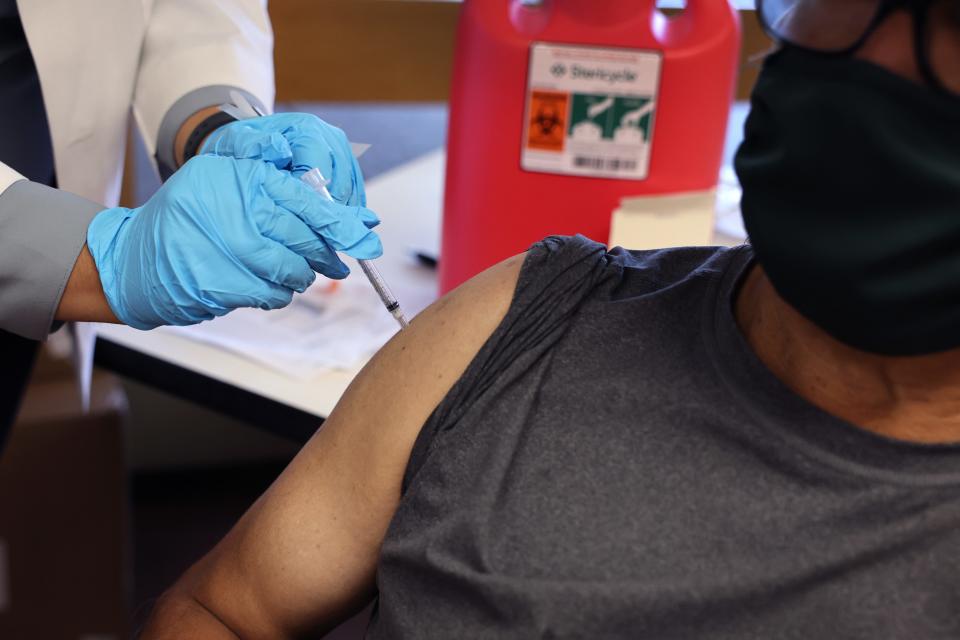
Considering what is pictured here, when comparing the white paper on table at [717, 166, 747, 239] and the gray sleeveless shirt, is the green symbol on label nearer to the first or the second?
the white paper on table at [717, 166, 747, 239]

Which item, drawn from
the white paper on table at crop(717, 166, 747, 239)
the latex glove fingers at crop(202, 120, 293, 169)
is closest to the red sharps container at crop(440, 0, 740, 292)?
the white paper on table at crop(717, 166, 747, 239)

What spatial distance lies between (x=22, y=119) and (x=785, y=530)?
1187 millimetres

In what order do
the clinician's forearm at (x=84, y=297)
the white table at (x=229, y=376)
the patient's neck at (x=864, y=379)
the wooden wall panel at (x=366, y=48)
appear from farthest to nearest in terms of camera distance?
the wooden wall panel at (x=366, y=48) < the white table at (x=229, y=376) < the clinician's forearm at (x=84, y=297) < the patient's neck at (x=864, y=379)

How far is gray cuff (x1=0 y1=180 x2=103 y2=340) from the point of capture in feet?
3.72

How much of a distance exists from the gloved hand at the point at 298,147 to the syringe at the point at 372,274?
3 centimetres

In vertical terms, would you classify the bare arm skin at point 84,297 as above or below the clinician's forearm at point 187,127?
below

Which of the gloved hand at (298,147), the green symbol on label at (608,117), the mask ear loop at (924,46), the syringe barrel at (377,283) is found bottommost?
the syringe barrel at (377,283)

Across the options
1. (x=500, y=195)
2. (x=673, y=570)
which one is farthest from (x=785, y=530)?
(x=500, y=195)

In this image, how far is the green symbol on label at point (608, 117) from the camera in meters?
1.55

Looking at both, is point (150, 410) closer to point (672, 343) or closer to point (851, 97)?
point (672, 343)

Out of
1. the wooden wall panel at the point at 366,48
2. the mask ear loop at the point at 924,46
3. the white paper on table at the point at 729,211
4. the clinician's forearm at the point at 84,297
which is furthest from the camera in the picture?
the wooden wall panel at the point at 366,48

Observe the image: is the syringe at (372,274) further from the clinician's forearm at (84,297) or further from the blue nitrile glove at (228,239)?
the clinician's forearm at (84,297)

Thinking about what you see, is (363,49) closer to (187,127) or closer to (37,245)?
(187,127)

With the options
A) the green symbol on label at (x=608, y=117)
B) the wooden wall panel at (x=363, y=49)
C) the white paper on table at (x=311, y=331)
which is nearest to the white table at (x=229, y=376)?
the white paper on table at (x=311, y=331)
